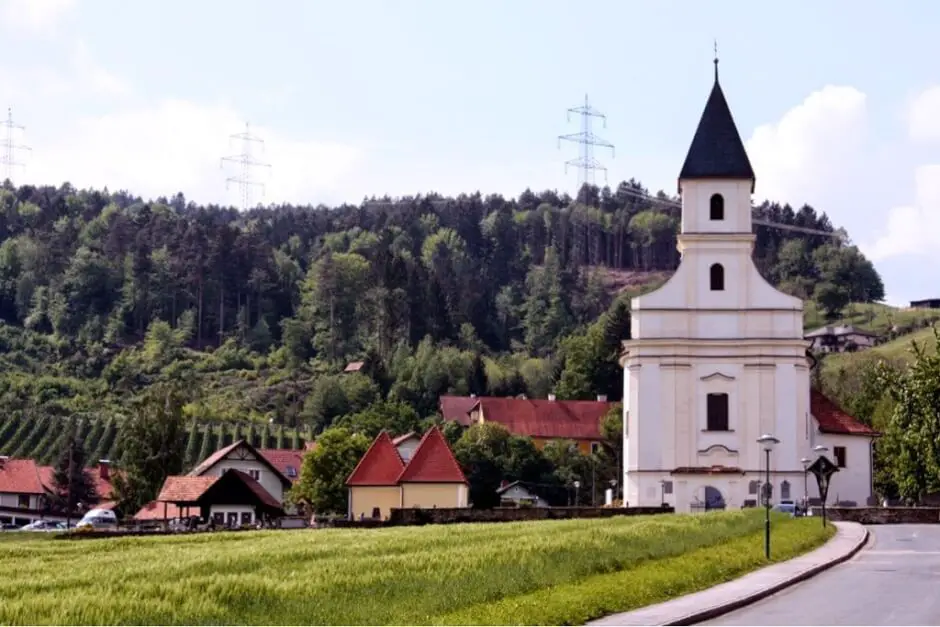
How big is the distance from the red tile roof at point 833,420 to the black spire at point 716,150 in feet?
47.6

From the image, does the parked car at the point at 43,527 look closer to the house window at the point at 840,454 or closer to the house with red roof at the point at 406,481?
the house with red roof at the point at 406,481

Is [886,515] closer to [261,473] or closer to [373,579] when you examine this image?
[261,473]

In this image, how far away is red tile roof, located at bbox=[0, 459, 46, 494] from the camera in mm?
120938

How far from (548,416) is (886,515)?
266 ft

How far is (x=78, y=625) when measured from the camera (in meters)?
18.7

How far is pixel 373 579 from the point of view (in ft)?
79.6

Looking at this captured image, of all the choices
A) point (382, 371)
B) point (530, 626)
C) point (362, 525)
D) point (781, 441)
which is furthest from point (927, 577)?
point (382, 371)

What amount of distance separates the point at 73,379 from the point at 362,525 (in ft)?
471

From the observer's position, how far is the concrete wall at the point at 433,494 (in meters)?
84.4

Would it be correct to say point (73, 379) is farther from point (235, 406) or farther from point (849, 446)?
point (849, 446)

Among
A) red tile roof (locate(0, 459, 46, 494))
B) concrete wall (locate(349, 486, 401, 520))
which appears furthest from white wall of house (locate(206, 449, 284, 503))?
red tile roof (locate(0, 459, 46, 494))

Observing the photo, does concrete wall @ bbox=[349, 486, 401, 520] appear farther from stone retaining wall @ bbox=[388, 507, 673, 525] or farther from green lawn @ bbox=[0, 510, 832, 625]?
green lawn @ bbox=[0, 510, 832, 625]

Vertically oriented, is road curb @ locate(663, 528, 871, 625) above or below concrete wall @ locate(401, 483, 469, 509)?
below

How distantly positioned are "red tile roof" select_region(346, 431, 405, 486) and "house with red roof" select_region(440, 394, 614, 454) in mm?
53965
